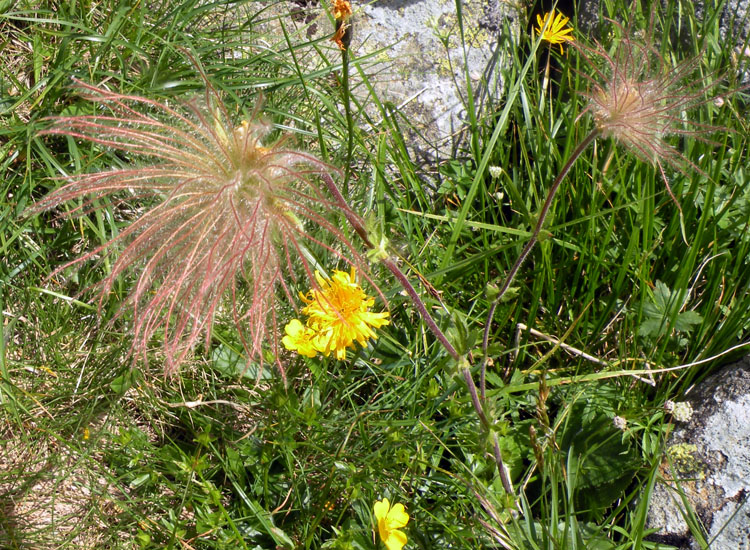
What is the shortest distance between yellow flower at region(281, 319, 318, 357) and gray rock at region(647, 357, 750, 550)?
1186mm

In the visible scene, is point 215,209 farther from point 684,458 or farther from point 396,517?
point 684,458

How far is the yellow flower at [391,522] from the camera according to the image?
1829mm

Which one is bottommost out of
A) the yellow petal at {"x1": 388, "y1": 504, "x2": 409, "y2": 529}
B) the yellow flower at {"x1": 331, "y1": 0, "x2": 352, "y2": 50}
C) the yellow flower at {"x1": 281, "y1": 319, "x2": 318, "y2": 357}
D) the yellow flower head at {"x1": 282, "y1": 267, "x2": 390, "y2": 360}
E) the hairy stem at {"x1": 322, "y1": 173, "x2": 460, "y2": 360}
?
the yellow petal at {"x1": 388, "y1": 504, "x2": 409, "y2": 529}

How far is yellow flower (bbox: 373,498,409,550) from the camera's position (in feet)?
6.00

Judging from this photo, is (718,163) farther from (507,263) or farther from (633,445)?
(633,445)

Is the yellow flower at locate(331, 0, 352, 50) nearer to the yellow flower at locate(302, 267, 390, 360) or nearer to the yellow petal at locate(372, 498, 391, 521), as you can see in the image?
the yellow flower at locate(302, 267, 390, 360)

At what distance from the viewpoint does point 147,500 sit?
83.0 inches

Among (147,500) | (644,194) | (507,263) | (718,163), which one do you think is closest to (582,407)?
(507,263)

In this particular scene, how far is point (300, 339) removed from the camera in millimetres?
1977

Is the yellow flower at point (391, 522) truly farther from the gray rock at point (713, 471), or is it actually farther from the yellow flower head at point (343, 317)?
the gray rock at point (713, 471)

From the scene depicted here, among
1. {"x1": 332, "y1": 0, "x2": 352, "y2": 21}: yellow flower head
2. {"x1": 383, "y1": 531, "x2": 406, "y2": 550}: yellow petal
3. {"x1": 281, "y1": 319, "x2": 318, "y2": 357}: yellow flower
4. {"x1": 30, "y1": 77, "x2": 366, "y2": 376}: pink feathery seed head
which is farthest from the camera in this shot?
{"x1": 281, "y1": 319, "x2": 318, "y2": 357}: yellow flower

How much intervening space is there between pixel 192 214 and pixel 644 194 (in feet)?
5.40

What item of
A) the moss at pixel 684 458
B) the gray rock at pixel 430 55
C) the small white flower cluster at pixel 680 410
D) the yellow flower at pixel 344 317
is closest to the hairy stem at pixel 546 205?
the yellow flower at pixel 344 317

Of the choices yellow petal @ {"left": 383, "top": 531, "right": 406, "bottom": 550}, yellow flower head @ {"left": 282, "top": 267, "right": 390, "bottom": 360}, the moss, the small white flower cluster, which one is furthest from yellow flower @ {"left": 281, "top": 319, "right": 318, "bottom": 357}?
the moss
